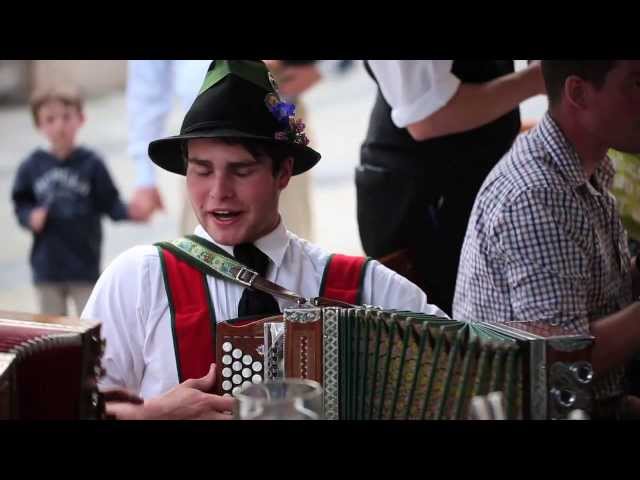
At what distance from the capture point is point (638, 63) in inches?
117

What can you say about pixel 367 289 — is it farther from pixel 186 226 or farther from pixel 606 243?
pixel 186 226

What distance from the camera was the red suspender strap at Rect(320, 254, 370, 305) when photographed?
2.78 m

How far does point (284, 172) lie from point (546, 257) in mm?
747

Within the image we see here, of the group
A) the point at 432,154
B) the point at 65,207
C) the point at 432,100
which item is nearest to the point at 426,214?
the point at 432,154

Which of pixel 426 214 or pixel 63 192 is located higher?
pixel 63 192

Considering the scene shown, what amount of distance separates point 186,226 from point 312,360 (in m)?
2.16

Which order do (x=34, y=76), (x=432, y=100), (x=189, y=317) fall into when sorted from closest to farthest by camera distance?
(x=189, y=317) → (x=432, y=100) → (x=34, y=76)

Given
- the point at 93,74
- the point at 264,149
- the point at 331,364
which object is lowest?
the point at 331,364

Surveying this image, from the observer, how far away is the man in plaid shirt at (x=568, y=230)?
2789mm

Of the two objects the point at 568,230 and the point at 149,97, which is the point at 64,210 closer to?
the point at 149,97

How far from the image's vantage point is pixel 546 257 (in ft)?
9.11

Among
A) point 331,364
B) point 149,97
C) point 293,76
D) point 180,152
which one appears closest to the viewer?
point 331,364

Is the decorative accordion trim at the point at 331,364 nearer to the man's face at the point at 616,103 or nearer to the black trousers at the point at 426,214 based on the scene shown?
the man's face at the point at 616,103
